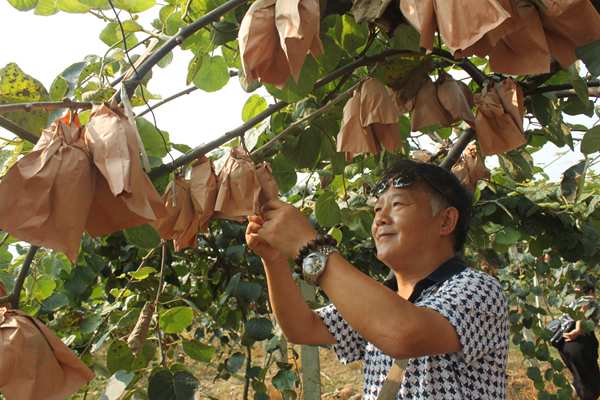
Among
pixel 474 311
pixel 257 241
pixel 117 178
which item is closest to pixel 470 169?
pixel 474 311

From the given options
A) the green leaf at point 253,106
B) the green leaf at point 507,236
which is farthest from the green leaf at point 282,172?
the green leaf at point 507,236

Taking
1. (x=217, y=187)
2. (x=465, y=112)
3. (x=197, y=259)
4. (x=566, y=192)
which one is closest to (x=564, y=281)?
(x=197, y=259)

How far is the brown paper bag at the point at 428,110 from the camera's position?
1.20 meters

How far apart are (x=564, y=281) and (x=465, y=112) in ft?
16.7

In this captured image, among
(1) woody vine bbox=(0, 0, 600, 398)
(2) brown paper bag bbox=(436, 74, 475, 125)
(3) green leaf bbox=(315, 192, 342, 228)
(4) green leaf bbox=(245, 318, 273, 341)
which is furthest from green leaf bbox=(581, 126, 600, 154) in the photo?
(4) green leaf bbox=(245, 318, 273, 341)

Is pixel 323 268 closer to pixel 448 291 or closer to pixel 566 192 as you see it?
pixel 448 291

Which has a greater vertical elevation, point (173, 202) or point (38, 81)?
point (38, 81)

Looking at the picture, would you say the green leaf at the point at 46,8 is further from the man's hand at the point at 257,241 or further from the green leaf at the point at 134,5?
the man's hand at the point at 257,241

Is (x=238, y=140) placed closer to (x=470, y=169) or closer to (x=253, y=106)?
(x=253, y=106)

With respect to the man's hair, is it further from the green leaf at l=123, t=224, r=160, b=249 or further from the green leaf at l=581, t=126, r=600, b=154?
the green leaf at l=123, t=224, r=160, b=249

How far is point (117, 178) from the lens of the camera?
528 millimetres

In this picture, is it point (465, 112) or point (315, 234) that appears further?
point (465, 112)

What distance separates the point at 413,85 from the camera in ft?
4.05

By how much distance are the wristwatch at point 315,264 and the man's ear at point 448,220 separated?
39 cm
